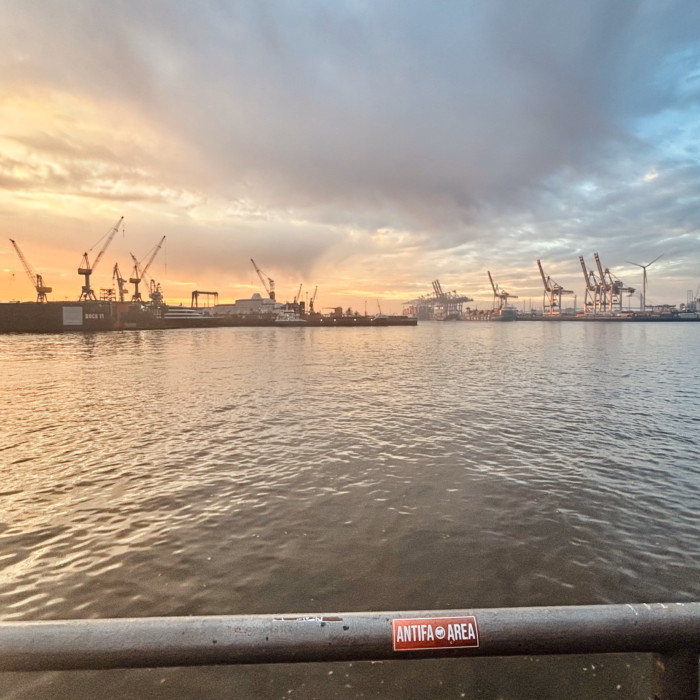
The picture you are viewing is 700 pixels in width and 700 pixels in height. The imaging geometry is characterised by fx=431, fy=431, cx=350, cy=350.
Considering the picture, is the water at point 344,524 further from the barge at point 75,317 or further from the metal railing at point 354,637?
the barge at point 75,317

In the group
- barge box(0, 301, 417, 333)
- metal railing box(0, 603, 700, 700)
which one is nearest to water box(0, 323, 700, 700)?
metal railing box(0, 603, 700, 700)

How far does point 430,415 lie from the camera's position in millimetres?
19219

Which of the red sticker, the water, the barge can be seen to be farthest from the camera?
the barge

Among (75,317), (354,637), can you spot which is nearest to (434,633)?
(354,637)

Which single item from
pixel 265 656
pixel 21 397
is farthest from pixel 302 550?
pixel 21 397

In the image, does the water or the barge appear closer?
the water

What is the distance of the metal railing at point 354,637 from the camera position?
1909 mm

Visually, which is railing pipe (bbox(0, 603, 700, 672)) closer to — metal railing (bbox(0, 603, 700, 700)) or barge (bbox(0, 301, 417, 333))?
metal railing (bbox(0, 603, 700, 700))

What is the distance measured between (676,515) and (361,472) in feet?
23.3

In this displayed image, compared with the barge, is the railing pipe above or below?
below

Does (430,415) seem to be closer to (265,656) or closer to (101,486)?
(101,486)

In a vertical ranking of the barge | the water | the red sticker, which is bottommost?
the water

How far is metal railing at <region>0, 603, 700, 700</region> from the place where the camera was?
75.2 inches

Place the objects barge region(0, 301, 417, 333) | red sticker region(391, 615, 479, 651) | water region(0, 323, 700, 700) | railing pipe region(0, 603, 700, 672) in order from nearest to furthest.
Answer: railing pipe region(0, 603, 700, 672) < red sticker region(391, 615, 479, 651) < water region(0, 323, 700, 700) < barge region(0, 301, 417, 333)
